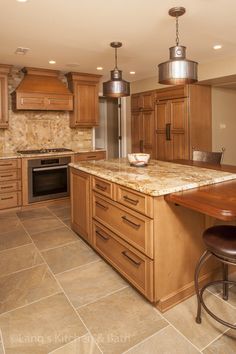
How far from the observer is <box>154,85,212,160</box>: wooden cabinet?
15.6ft

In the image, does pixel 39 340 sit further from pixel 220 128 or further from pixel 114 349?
pixel 220 128

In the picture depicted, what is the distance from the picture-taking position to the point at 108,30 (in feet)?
9.68

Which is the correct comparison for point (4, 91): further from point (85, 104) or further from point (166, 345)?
point (166, 345)

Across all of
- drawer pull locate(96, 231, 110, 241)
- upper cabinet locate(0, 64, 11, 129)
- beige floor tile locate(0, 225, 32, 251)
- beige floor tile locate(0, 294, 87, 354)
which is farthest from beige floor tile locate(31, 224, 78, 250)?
upper cabinet locate(0, 64, 11, 129)

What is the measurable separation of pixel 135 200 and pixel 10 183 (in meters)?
2.97

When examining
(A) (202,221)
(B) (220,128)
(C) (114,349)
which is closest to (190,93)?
(B) (220,128)

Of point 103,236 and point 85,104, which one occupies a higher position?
point 85,104

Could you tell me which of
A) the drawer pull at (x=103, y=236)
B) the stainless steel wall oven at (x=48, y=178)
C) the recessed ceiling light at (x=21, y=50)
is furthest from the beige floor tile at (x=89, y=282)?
the recessed ceiling light at (x=21, y=50)

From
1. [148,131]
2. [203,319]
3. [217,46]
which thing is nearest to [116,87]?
[217,46]

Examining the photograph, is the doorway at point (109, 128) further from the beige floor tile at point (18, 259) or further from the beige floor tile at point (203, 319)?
the beige floor tile at point (203, 319)

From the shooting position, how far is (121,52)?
3.82 meters

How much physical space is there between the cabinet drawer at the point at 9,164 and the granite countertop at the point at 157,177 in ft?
6.25

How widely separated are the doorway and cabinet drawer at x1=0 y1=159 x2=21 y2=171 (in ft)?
9.41

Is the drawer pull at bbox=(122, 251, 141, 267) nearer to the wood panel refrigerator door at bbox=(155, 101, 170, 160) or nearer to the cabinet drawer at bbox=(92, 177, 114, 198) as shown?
the cabinet drawer at bbox=(92, 177, 114, 198)
